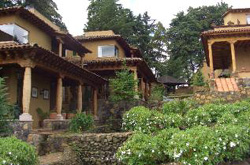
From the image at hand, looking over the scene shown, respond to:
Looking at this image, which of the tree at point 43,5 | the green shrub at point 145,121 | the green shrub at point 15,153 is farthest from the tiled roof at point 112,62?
the green shrub at point 15,153

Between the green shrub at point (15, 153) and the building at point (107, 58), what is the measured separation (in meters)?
13.9

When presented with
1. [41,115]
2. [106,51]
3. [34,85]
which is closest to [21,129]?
[41,115]

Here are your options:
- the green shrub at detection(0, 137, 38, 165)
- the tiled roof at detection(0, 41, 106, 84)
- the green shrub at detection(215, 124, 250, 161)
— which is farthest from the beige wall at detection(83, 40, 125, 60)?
the green shrub at detection(215, 124, 250, 161)

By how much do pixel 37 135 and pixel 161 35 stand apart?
117ft

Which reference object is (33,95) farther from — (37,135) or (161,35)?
(161,35)

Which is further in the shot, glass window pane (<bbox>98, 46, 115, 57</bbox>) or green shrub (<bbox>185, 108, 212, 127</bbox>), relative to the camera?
glass window pane (<bbox>98, 46, 115, 57</bbox>)

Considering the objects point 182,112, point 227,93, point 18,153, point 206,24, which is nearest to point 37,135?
point 18,153

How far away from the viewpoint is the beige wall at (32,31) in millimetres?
14977

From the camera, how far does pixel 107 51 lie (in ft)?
79.1

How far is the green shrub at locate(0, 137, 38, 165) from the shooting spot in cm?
648

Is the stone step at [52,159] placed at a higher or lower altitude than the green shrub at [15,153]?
lower

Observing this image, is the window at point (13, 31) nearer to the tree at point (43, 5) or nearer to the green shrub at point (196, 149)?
the green shrub at point (196, 149)

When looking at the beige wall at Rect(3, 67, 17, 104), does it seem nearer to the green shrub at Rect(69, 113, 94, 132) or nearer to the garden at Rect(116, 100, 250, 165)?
the green shrub at Rect(69, 113, 94, 132)

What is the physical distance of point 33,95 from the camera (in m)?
16.0
